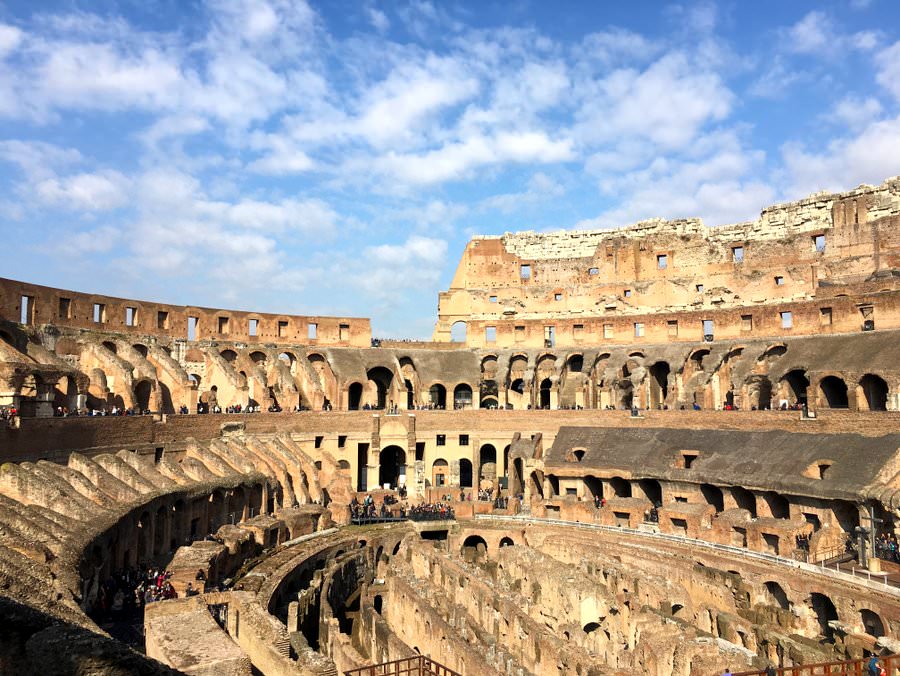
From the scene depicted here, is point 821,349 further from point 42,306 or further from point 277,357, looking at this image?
point 42,306

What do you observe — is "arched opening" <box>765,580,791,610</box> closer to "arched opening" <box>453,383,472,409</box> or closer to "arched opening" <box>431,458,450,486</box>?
"arched opening" <box>431,458,450,486</box>

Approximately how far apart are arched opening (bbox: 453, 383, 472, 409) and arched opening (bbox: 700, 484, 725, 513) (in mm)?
19475

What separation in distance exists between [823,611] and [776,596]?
1.64 meters

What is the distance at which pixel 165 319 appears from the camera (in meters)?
40.2

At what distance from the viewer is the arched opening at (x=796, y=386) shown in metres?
35.4

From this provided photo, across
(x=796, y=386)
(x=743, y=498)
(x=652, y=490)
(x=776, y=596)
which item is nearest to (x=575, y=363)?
(x=796, y=386)

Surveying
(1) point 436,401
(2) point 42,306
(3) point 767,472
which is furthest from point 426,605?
(1) point 436,401

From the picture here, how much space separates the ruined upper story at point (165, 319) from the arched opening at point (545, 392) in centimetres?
1220

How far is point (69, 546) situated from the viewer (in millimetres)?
14547

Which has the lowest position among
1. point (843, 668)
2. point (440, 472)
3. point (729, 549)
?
point (729, 549)

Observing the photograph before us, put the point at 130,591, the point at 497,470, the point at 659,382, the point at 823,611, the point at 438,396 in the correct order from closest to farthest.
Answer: the point at 130,591 → the point at 823,611 → the point at 497,470 → the point at 659,382 → the point at 438,396

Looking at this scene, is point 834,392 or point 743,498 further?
point 834,392

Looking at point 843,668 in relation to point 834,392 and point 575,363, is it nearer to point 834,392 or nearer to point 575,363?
point 834,392

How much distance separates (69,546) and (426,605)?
31.0 feet
